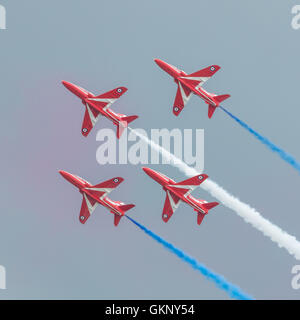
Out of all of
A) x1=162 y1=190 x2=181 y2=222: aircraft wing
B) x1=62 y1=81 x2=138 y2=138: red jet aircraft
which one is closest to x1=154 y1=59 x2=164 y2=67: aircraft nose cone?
x1=62 y1=81 x2=138 y2=138: red jet aircraft

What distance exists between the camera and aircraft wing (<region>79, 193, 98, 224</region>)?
7550 centimetres

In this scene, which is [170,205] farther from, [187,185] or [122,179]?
[122,179]

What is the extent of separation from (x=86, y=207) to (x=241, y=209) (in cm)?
1240

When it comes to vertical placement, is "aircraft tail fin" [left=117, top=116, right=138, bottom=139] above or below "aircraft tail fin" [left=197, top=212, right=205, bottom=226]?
above

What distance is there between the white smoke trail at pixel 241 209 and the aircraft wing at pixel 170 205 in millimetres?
4705

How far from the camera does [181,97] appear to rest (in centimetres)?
7825

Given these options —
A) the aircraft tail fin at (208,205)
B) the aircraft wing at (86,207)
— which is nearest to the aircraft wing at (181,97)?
the aircraft tail fin at (208,205)

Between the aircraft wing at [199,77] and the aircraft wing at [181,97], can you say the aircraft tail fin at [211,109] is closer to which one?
the aircraft wing at [199,77]

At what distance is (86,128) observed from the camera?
257 ft

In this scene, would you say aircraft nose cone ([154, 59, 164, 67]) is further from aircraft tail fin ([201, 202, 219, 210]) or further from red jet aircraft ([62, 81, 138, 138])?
aircraft tail fin ([201, 202, 219, 210])

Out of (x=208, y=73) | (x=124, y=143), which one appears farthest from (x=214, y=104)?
(x=124, y=143)

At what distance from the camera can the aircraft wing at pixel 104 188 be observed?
244 feet

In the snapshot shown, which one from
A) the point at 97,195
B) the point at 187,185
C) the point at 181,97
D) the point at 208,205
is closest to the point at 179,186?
the point at 187,185

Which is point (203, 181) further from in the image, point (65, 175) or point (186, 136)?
point (65, 175)
